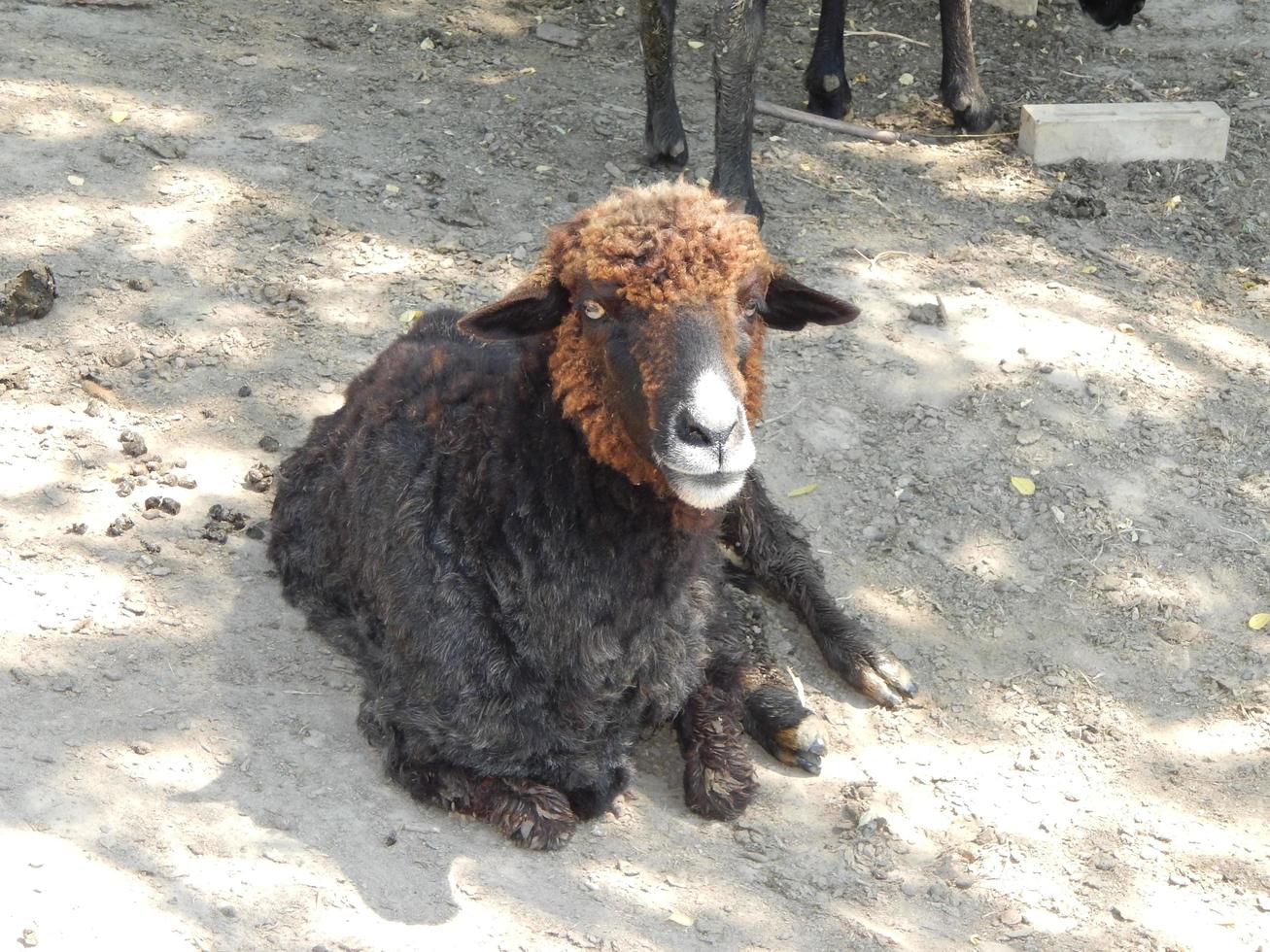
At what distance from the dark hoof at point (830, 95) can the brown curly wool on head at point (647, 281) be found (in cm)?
465

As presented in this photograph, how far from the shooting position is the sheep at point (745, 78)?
278 inches

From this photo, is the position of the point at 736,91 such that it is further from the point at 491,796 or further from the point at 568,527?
the point at 491,796

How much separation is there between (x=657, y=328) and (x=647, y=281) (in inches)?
5.5

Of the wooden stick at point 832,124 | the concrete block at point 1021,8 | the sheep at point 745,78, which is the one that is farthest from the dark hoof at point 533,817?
the concrete block at point 1021,8

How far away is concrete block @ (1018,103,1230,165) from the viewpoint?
8.12 m

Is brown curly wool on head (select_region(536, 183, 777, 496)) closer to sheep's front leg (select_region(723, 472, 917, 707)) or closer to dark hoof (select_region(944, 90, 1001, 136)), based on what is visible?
sheep's front leg (select_region(723, 472, 917, 707))

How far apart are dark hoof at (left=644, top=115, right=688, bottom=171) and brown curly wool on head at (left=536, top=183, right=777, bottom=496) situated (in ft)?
12.0

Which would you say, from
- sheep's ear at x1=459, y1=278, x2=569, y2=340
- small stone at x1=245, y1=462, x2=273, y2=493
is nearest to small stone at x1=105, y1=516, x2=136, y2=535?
small stone at x1=245, y1=462, x2=273, y2=493

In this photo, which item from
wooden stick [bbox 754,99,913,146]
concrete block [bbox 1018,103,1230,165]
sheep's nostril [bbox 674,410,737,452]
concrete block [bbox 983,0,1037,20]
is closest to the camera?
sheep's nostril [bbox 674,410,737,452]

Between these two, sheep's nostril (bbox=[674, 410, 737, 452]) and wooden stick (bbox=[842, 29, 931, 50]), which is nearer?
sheep's nostril (bbox=[674, 410, 737, 452])

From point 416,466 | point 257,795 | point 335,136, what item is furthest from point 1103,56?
point 257,795

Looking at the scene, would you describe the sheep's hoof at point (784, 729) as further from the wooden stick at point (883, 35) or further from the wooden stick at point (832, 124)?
the wooden stick at point (883, 35)

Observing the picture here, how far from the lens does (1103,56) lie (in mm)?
9445

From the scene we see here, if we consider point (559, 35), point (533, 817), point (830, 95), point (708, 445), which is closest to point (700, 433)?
point (708, 445)
